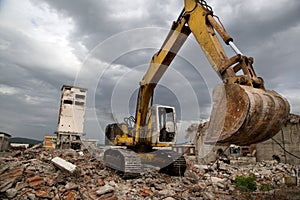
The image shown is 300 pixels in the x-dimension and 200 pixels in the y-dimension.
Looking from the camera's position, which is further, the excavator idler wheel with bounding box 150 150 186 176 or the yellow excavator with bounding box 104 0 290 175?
the excavator idler wheel with bounding box 150 150 186 176

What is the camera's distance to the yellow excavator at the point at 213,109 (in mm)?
2666

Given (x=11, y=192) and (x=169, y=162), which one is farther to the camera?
(x=169, y=162)

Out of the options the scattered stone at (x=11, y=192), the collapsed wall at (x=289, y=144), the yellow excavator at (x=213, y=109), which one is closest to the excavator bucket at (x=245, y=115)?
the yellow excavator at (x=213, y=109)

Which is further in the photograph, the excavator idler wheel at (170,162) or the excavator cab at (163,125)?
the excavator idler wheel at (170,162)

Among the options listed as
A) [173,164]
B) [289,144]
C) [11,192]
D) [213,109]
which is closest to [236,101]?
[213,109]

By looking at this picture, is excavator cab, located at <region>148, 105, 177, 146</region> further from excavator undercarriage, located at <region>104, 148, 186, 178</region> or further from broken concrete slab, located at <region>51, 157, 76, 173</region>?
broken concrete slab, located at <region>51, 157, 76, 173</region>

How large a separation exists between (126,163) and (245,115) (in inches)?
168

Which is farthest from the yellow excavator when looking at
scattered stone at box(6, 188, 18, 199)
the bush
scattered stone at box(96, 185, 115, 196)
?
scattered stone at box(6, 188, 18, 199)

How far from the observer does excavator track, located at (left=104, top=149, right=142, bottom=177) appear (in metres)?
6.01

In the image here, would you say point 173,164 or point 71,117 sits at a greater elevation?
point 71,117

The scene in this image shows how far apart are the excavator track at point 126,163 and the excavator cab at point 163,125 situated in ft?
2.74

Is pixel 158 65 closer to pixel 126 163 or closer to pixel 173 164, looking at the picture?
pixel 126 163

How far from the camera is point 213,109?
3.03m

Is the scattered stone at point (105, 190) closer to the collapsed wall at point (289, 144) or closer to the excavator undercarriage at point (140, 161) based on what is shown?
the excavator undercarriage at point (140, 161)
